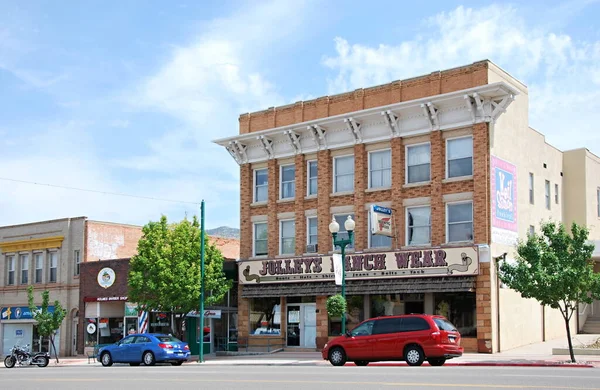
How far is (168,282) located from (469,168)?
14.7 m

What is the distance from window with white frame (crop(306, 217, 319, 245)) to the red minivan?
12426 millimetres

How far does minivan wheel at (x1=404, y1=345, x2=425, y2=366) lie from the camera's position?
24719mm

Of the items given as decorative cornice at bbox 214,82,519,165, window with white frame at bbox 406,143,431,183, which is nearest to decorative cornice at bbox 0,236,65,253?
decorative cornice at bbox 214,82,519,165

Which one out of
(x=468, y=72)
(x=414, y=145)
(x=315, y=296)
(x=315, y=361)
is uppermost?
(x=468, y=72)

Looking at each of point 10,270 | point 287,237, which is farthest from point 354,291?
point 10,270

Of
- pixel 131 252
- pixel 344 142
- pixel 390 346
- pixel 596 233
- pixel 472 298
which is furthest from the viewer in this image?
pixel 131 252

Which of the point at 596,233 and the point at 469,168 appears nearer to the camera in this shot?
the point at 469,168

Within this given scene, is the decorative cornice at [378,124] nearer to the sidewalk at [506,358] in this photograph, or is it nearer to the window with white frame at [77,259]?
the sidewalk at [506,358]

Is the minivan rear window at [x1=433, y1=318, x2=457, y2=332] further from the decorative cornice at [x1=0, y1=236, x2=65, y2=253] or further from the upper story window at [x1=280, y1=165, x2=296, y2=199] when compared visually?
the decorative cornice at [x1=0, y1=236, x2=65, y2=253]

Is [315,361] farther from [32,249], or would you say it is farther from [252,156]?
[32,249]

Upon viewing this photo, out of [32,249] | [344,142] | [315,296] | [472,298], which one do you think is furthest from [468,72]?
[32,249]

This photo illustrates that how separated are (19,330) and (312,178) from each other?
916 inches

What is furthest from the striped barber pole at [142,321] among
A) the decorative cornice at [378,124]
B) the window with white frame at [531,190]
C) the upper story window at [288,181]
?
the window with white frame at [531,190]

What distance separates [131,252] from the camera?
4953 centimetres
